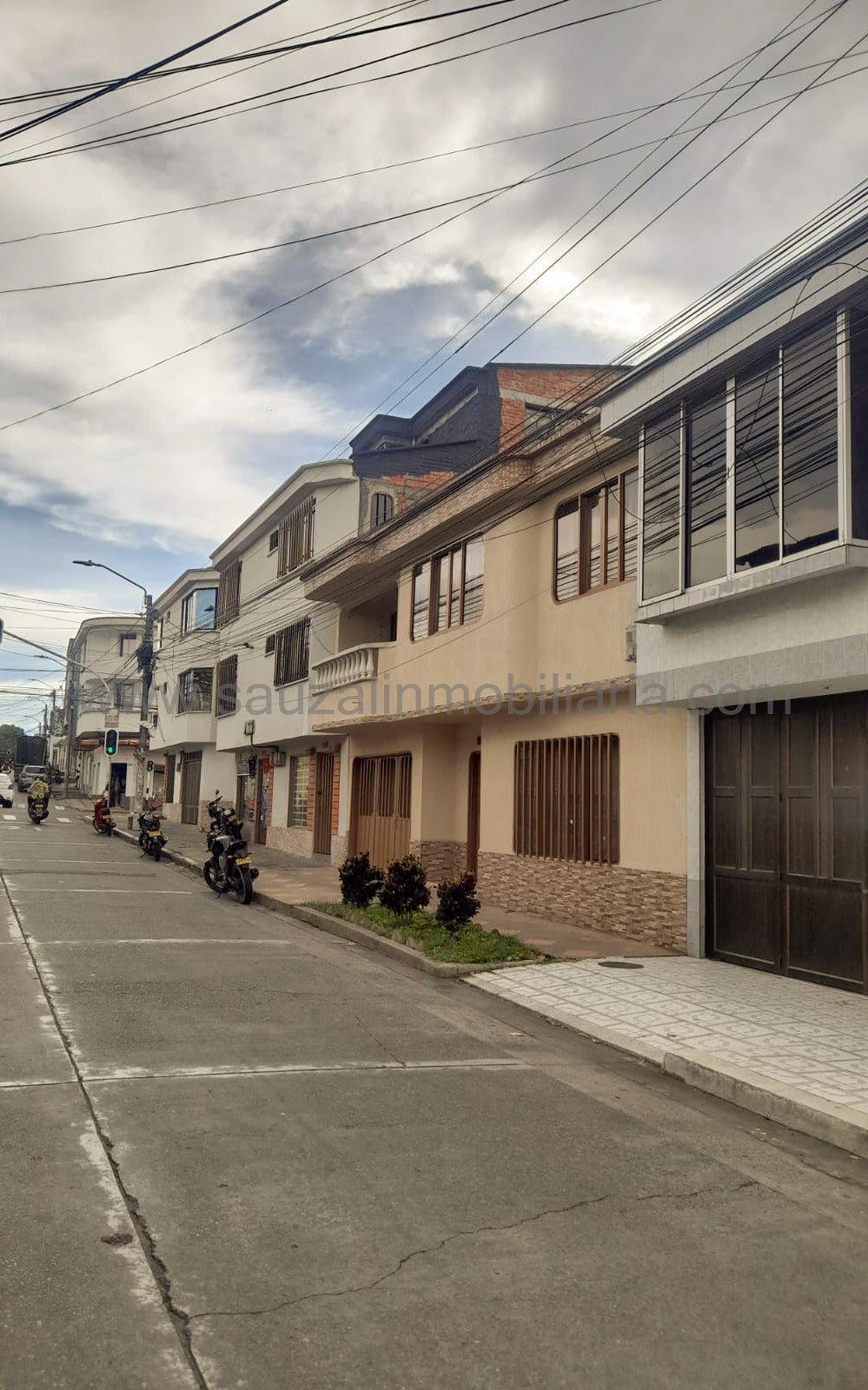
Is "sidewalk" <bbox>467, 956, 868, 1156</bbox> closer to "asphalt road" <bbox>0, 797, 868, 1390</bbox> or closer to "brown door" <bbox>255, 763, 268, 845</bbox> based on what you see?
"asphalt road" <bbox>0, 797, 868, 1390</bbox>

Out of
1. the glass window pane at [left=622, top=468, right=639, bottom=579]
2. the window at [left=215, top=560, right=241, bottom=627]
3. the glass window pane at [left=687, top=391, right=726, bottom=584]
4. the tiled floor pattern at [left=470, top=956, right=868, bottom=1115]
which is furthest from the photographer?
the window at [left=215, top=560, right=241, bottom=627]

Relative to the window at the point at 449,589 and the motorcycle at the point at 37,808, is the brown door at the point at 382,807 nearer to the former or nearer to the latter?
the window at the point at 449,589

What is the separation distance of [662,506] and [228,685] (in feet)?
76.0

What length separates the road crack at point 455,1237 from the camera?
329 centimetres

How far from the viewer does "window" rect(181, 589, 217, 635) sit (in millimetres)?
36281

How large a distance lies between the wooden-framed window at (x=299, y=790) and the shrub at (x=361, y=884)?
1183 cm

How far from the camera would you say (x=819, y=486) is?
344 inches

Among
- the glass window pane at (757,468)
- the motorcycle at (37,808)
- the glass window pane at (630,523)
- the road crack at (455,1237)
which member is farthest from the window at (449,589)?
the motorcycle at (37,808)

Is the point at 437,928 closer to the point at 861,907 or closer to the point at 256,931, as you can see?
the point at 256,931

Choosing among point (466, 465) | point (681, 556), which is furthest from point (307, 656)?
point (681, 556)

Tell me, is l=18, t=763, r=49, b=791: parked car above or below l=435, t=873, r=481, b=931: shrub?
above

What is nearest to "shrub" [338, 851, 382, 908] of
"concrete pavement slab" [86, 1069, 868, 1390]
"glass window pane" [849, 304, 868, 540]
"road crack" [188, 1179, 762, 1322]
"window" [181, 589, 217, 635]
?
"glass window pane" [849, 304, 868, 540]

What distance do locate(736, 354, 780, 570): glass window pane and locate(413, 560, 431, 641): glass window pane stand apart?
846 cm

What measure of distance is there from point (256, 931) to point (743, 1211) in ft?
30.1
